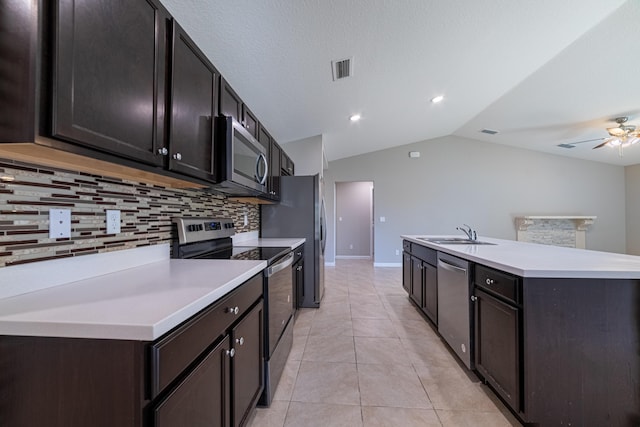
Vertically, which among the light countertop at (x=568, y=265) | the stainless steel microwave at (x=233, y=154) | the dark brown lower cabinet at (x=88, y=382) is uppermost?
the stainless steel microwave at (x=233, y=154)

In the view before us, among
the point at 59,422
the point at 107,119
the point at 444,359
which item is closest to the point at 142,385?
the point at 59,422

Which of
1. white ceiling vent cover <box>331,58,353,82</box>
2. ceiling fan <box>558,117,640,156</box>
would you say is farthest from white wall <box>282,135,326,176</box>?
ceiling fan <box>558,117,640,156</box>

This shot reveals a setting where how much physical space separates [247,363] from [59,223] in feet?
3.10

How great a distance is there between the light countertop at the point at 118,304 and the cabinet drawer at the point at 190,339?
0.11ft

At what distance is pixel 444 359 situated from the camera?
2057mm

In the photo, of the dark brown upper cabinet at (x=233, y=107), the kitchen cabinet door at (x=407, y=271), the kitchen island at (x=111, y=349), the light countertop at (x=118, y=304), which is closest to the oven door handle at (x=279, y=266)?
the light countertop at (x=118, y=304)

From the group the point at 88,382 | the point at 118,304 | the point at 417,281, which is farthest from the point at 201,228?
the point at 417,281

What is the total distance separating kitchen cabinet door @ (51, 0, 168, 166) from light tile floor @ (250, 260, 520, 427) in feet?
5.05

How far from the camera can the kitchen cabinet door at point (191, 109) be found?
1113 mm

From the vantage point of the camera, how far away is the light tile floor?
146 cm

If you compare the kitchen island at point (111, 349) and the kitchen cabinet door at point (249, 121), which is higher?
the kitchen cabinet door at point (249, 121)

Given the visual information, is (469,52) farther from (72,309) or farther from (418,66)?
(72,309)

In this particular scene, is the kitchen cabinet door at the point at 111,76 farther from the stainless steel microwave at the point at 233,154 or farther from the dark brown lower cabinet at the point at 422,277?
the dark brown lower cabinet at the point at 422,277

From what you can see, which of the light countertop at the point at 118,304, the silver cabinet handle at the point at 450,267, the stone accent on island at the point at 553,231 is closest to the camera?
→ the light countertop at the point at 118,304
